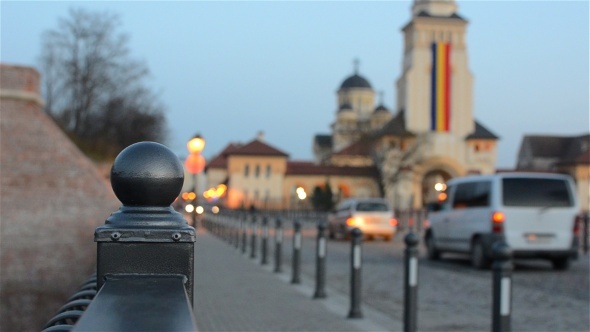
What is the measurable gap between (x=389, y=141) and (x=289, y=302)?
242ft

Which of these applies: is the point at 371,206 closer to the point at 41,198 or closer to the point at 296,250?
the point at 41,198

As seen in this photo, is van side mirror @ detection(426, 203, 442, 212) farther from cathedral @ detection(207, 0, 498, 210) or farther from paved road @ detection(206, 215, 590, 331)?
cathedral @ detection(207, 0, 498, 210)

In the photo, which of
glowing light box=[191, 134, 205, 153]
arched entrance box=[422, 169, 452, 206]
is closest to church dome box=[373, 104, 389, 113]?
arched entrance box=[422, 169, 452, 206]

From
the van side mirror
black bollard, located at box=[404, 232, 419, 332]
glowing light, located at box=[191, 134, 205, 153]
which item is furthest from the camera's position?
glowing light, located at box=[191, 134, 205, 153]

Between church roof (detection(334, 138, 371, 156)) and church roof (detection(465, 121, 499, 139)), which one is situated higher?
church roof (detection(465, 121, 499, 139))

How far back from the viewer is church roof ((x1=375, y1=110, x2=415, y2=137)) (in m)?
84.2

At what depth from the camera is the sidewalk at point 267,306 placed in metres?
8.91

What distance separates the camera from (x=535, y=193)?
16359 millimetres

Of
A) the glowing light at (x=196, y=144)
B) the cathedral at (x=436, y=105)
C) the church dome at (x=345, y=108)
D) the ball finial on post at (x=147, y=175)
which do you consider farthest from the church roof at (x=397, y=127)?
the ball finial on post at (x=147, y=175)

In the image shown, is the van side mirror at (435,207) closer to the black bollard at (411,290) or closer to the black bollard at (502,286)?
the black bollard at (411,290)

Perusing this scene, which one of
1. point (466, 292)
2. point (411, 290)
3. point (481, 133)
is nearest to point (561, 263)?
point (466, 292)

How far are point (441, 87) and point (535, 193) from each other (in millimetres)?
70822

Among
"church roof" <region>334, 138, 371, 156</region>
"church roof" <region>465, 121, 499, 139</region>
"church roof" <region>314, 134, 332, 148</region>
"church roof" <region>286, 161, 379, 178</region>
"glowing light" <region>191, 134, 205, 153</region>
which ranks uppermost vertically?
"church roof" <region>314, 134, 332, 148</region>

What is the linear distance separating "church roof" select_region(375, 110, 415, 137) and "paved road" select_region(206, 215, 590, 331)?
208ft
